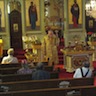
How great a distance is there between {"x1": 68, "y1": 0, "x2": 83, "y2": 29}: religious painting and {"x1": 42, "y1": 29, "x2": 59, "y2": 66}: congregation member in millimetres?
3316

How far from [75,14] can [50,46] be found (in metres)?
3.74

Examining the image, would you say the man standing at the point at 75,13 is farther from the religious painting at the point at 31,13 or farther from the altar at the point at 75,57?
the altar at the point at 75,57

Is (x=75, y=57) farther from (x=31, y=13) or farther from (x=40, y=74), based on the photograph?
(x=40, y=74)

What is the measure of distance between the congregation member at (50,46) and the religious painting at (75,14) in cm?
332

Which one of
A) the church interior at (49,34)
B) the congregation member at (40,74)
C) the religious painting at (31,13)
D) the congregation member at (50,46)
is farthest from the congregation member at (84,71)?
the religious painting at (31,13)

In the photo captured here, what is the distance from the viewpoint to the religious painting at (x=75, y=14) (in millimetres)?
16062

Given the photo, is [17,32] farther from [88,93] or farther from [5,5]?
[88,93]

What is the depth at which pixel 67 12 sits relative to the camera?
52.9 feet

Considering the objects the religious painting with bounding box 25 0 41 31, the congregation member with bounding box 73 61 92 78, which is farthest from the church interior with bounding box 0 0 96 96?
the congregation member with bounding box 73 61 92 78

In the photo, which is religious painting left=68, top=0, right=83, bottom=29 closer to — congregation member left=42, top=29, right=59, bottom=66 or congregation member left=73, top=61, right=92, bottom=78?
congregation member left=42, top=29, right=59, bottom=66

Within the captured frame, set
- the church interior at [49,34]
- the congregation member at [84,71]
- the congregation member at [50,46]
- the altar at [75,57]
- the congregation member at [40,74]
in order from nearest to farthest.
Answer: the congregation member at [40,74] < the congregation member at [84,71] < the altar at [75,57] < the church interior at [49,34] < the congregation member at [50,46]

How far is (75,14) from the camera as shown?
16141 mm

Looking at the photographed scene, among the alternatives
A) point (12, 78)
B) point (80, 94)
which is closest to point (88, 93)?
point (80, 94)

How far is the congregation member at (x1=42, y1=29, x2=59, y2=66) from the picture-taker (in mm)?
12906
